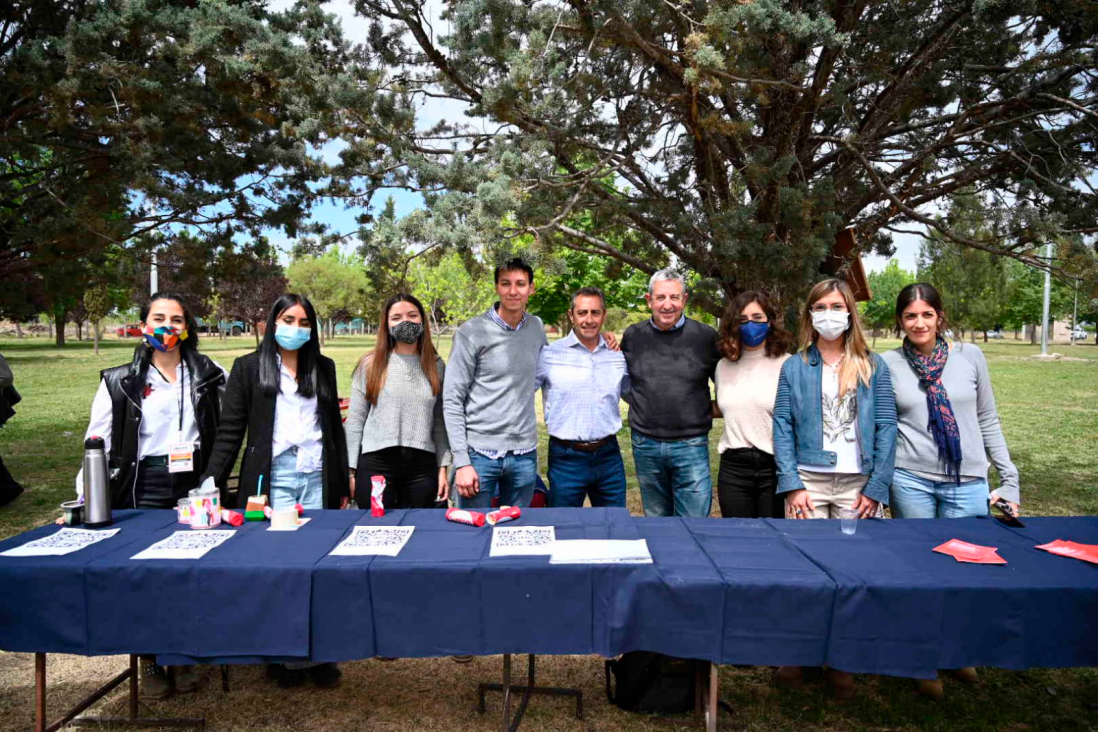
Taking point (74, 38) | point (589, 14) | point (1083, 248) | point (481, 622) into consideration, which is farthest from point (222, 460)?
point (1083, 248)

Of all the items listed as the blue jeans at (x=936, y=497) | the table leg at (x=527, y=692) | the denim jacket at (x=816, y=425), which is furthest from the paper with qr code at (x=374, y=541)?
the blue jeans at (x=936, y=497)

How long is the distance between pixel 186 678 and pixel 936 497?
3786 mm

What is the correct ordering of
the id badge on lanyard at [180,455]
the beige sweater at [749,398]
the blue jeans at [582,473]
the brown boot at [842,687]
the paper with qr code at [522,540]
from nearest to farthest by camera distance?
the paper with qr code at [522,540] < the brown boot at [842,687] < the id badge on lanyard at [180,455] < the beige sweater at [749,398] < the blue jeans at [582,473]

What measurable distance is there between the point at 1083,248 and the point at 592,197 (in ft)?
12.0

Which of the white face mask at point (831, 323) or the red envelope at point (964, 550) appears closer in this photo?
the red envelope at point (964, 550)

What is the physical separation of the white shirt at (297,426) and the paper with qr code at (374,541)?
26.3 inches

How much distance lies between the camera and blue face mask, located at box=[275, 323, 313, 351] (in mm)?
3285

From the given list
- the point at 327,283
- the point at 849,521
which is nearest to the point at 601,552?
the point at 849,521

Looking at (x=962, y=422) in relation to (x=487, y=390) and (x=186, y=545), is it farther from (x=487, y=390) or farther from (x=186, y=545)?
(x=186, y=545)

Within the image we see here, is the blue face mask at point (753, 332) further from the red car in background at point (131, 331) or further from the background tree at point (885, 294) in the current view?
the background tree at point (885, 294)

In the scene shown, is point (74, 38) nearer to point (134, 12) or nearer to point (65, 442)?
point (134, 12)

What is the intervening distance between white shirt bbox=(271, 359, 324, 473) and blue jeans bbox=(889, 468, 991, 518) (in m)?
2.93

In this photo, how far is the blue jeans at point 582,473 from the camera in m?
3.63

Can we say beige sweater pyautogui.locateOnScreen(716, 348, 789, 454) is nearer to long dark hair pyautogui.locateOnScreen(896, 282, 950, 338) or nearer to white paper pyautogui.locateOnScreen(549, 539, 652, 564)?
long dark hair pyautogui.locateOnScreen(896, 282, 950, 338)
